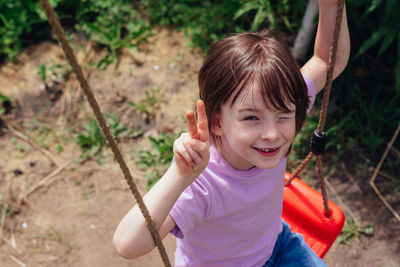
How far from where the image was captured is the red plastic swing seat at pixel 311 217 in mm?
1570

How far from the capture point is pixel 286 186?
66.7 inches

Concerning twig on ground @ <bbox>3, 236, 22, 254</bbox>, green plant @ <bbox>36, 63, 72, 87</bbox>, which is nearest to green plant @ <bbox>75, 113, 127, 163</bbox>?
green plant @ <bbox>36, 63, 72, 87</bbox>

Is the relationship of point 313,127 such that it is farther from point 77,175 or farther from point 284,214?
point 77,175

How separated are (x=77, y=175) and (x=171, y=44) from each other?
1.27 metres

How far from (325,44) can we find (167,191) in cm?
79

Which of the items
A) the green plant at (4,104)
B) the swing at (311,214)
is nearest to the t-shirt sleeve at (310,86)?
the swing at (311,214)

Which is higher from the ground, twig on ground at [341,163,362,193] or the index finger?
the index finger

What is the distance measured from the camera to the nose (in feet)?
3.42

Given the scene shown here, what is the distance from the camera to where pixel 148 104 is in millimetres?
2762

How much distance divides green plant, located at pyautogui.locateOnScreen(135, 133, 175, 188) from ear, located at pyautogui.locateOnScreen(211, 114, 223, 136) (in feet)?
4.22

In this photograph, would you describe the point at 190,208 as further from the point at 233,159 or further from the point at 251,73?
the point at 251,73

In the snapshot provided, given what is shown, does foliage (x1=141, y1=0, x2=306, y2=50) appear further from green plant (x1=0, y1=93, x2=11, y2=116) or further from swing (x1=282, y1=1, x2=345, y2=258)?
swing (x1=282, y1=1, x2=345, y2=258)

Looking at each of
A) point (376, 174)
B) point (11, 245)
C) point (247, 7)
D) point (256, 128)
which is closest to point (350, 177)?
point (376, 174)

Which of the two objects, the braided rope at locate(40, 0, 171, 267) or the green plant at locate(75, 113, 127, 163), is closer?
the braided rope at locate(40, 0, 171, 267)
